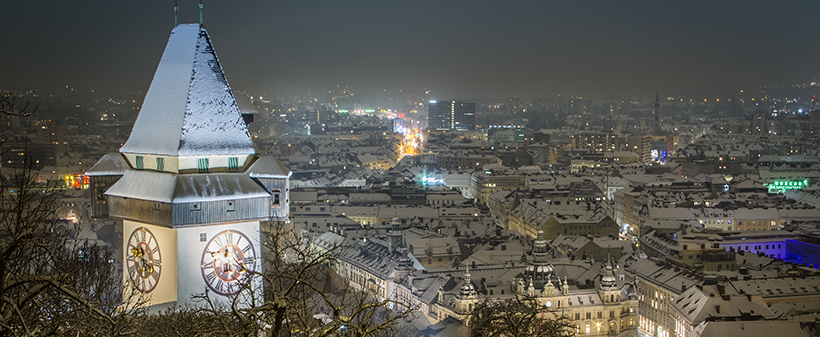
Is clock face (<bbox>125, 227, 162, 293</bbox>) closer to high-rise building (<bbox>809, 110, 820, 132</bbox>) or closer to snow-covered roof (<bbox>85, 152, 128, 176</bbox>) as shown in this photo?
snow-covered roof (<bbox>85, 152, 128, 176</bbox>)

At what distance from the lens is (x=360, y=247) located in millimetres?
55250

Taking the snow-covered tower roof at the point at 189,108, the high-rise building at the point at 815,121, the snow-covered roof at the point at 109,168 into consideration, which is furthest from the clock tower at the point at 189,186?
the high-rise building at the point at 815,121

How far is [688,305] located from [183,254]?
112 ft

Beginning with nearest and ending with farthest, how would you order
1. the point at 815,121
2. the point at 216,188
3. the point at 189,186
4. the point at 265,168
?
the point at 189,186
the point at 216,188
the point at 265,168
the point at 815,121

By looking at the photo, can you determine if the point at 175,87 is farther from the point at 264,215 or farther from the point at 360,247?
the point at 360,247

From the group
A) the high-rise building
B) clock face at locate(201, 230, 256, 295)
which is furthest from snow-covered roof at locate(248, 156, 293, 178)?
the high-rise building

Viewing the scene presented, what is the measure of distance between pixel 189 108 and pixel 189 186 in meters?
1.13

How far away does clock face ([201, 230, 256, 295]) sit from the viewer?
40.2ft

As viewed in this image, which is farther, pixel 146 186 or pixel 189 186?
pixel 146 186

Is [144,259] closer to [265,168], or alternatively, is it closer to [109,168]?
[109,168]

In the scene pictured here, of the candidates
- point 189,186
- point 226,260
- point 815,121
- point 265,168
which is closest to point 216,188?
point 189,186

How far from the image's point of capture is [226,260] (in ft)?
40.9

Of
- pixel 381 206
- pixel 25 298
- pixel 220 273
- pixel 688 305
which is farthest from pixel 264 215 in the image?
pixel 381 206

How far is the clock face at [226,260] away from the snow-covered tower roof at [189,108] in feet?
4.21
